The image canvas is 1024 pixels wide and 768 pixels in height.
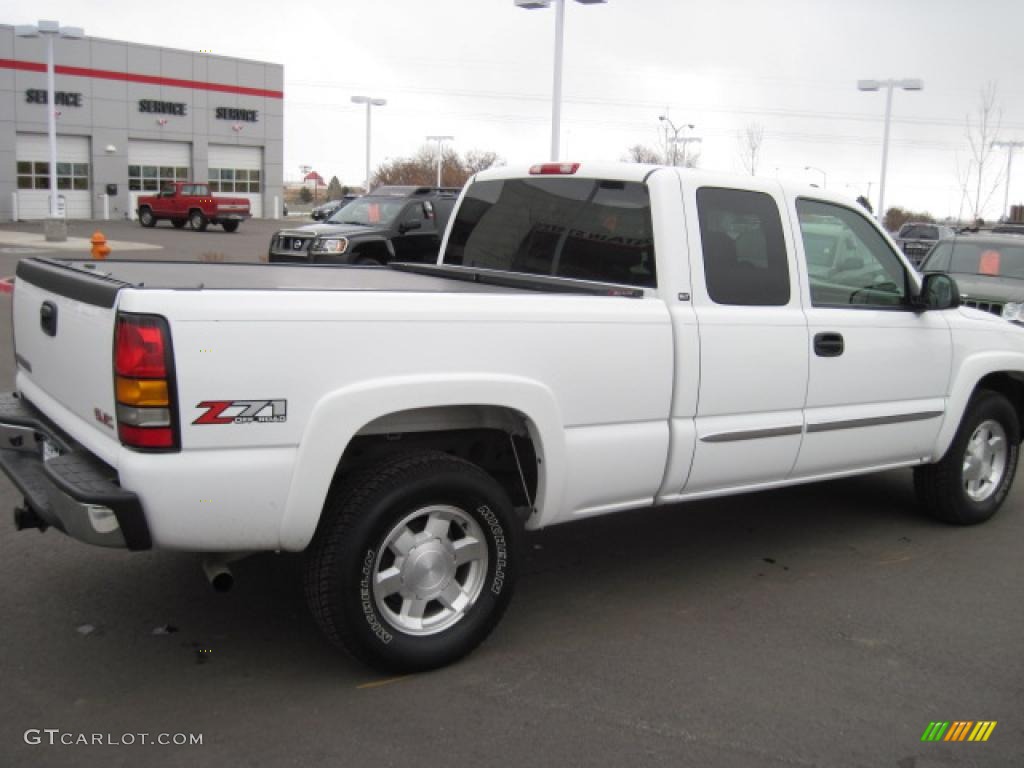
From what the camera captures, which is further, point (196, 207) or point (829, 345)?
point (196, 207)

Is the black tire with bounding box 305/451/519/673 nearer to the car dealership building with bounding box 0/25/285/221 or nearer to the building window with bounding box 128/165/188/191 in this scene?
the car dealership building with bounding box 0/25/285/221

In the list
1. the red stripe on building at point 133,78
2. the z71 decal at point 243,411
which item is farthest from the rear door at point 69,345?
the red stripe on building at point 133,78

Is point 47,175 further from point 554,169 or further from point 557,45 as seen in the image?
point 554,169

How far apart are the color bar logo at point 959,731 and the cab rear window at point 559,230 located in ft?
6.83

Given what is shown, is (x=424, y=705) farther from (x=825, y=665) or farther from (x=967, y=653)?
(x=967, y=653)

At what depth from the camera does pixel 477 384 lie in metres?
3.65

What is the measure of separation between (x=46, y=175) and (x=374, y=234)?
35.8 metres

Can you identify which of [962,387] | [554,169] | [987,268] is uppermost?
[554,169]

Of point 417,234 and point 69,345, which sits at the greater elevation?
point 417,234

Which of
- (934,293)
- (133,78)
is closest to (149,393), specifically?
(934,293)

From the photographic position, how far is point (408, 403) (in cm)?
352

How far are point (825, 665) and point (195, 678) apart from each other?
249 cm

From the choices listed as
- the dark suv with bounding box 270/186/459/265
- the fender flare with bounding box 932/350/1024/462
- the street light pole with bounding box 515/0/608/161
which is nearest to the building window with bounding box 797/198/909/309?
the fender flare with bounding box 932/350/1024/462

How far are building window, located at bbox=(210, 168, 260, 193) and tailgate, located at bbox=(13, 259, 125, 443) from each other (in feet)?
161
